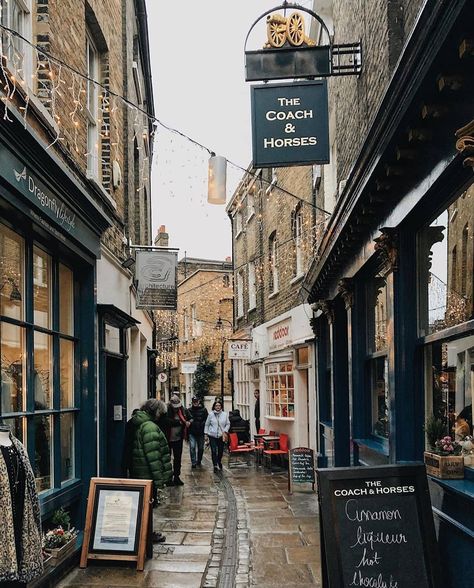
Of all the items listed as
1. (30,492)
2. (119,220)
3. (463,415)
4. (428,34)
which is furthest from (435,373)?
(119,220)

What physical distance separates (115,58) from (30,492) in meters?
7.85

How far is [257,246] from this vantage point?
2211 cm

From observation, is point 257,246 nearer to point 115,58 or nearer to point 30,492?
point 115,58

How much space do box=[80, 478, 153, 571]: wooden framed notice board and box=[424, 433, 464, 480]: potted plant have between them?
129 inches

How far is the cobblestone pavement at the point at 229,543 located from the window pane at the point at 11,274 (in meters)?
2.54

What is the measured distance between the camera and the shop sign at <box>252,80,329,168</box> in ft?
25.4

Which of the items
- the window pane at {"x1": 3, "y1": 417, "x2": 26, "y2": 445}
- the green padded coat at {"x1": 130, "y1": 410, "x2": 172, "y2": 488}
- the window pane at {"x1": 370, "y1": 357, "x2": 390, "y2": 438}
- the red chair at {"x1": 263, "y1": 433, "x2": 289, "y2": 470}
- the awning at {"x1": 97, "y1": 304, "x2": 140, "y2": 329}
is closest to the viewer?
the window pane at {"x1": 3, "y1": 417, "x2": 26, "y2": 445}

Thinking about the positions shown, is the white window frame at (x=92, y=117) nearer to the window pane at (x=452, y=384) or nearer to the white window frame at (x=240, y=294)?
the window pane at (x=452, y=384)

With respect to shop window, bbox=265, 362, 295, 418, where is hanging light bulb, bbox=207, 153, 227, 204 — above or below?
above

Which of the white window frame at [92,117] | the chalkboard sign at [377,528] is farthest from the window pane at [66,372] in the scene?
the chalkboard sign at [377,528]

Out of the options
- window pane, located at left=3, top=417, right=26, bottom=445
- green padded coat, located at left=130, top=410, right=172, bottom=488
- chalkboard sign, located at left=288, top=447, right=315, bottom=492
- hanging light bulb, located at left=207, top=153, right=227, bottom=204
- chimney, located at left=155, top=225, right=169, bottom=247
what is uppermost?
chimney, located at left=155, top=225, right=169, bottom=247

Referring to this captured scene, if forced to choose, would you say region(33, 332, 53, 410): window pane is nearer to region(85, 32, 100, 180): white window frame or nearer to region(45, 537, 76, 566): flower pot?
region(45, 537, 76, 566): flower pot

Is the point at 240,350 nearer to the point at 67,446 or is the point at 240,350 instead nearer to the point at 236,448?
the point at 236,448

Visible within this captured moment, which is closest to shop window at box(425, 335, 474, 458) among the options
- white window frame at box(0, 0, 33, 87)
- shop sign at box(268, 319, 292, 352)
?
white window frame at box(0, 0, 33, 87)
